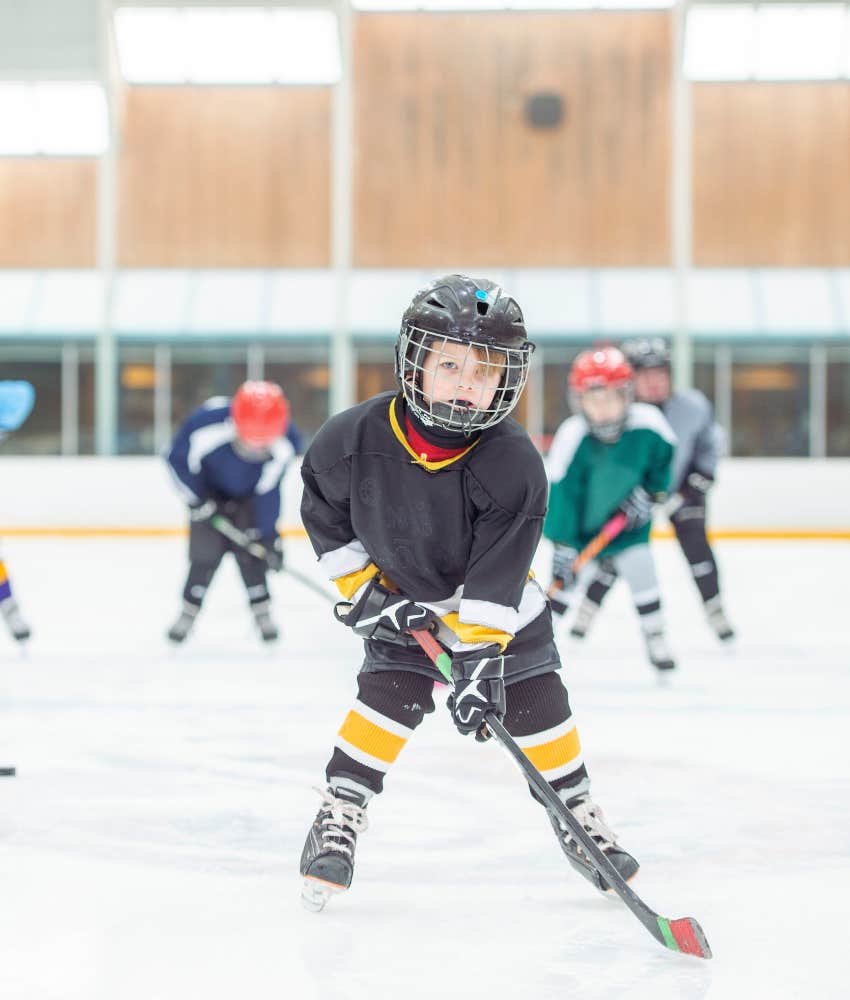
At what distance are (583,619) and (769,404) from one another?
26.4ft

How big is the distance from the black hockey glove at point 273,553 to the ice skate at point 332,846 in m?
2.77

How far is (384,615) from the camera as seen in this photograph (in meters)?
2.08

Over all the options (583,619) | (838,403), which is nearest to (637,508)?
(583,619)

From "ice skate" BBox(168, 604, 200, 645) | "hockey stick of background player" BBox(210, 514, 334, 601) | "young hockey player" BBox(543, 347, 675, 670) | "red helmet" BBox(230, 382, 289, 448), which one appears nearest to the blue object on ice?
"red helmet" BBox(230, 382, 289, 448)

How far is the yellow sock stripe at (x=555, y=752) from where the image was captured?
2.14m

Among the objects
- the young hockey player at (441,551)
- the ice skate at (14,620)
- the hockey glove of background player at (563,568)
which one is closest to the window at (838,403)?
the hockey glove of background player at (563,568)

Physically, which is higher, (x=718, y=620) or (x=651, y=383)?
(x=651, y=383)

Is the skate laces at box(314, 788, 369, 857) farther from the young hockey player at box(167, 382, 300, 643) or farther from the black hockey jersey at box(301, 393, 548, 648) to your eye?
the young hockey player at box(167, 382, 300, 643)

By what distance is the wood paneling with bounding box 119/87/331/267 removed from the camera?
42.4ft

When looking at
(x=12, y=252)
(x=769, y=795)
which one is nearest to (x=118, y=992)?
(x=769, y=795)

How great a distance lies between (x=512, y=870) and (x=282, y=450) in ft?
9.11

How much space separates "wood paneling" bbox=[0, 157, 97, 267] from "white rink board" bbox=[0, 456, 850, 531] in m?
2.71

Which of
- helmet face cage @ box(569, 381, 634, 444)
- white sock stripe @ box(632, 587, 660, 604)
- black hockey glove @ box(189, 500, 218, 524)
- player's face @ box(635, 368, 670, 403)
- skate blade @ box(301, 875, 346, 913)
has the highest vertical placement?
player's face @ box(635, 368, 670, 403)

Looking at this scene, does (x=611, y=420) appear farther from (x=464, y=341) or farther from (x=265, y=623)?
(x=464, y=341)
